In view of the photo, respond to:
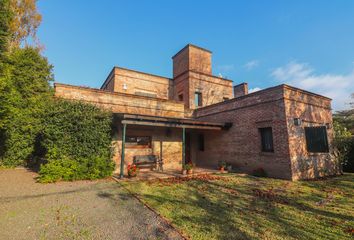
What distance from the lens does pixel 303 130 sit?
31.4 feet

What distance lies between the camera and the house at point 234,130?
8.94m

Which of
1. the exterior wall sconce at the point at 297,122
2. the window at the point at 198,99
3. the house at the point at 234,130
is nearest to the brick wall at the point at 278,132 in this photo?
the house at the point at 234,130

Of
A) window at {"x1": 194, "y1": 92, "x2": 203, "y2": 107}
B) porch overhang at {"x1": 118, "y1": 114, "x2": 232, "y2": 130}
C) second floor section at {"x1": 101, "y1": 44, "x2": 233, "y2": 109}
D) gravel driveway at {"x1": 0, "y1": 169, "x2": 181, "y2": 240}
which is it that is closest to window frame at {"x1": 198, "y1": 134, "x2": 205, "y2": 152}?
porch overhang at {"x1": 118, "y1": 114, "x2": 232, "y2": 130}

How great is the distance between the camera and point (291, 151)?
8531 millimetres

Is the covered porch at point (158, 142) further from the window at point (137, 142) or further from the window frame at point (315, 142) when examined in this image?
the window frame at point (315, 142)

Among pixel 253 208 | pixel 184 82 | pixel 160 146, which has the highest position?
pixel 184 82

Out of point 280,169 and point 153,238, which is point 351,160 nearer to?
point 280,169

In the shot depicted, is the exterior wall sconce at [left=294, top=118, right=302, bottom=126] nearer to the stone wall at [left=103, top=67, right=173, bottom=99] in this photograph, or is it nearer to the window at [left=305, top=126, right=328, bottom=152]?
the window at [left=305, top=126, right=328, bottom=152]

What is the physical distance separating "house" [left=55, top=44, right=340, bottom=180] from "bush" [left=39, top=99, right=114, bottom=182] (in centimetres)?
102

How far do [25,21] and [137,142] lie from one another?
1595 centimetres

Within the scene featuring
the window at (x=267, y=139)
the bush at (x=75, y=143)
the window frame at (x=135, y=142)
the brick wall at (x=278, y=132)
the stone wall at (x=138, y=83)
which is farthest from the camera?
the stone wall at (x=138, y=83)

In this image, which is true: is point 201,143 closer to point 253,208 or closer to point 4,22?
point 253,208

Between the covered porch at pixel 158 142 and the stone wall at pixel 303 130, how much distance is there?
144 inches

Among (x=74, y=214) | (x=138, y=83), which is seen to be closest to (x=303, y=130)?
(x=74, y=214)
